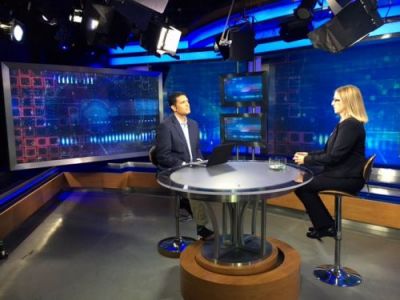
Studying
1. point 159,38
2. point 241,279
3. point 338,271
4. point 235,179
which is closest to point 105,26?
point 159,38

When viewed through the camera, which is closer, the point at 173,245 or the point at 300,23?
the point at 173,245

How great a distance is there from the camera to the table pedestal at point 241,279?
219 cm

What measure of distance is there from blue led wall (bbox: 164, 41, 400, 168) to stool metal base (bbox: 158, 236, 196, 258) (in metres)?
1.55

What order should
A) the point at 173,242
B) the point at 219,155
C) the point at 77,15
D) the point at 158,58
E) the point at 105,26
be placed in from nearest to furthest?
the point at 219,155
the point at 173,242
the point at 105,26
the point at 77,15
the point at 158,58

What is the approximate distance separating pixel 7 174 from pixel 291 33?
3854 millimetres

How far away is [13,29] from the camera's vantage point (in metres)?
3.89

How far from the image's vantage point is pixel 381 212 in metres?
3.72

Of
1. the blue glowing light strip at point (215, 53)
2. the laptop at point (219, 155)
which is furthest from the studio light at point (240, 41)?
the laptop at point (219, 155)

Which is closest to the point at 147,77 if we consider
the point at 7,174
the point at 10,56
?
the point at 10,56

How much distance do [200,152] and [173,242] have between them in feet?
3.05

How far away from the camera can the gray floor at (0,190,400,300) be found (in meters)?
2.71

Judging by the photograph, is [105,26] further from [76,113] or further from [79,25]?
[76,113]

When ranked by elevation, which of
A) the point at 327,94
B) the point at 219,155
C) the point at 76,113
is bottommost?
the point at 219,155

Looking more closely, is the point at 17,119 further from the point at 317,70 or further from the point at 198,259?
the point at 317,70
